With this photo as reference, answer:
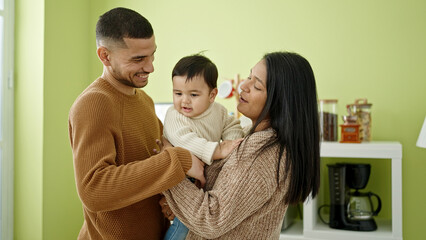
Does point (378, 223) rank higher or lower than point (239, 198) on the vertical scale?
lower

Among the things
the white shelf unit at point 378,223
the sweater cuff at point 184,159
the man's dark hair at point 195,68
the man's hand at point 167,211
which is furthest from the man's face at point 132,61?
the white shelf unit at point 378,223

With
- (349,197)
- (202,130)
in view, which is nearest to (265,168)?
(202,130)

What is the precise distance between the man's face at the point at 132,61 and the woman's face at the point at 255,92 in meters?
0.33

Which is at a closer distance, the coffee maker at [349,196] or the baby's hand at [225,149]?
the baby's hand at [225,149]

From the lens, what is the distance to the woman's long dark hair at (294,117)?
1.22 meters

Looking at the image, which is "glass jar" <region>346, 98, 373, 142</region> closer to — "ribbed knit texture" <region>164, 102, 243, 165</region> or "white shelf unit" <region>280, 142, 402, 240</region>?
"white shelf unit" <region>280, 142, 402, 240</region>

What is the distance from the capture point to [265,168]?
3.87 feet

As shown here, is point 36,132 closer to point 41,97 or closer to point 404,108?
point 41,97

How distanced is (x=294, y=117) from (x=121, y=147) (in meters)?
0.54

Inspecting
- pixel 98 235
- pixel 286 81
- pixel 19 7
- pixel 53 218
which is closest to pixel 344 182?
pixel 286 81

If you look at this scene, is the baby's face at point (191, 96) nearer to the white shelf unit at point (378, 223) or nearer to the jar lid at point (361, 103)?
the white shelf unit at point (378, 223)

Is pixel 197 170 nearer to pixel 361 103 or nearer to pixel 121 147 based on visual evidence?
pixel 121 147

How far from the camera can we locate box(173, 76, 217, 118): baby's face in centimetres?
144

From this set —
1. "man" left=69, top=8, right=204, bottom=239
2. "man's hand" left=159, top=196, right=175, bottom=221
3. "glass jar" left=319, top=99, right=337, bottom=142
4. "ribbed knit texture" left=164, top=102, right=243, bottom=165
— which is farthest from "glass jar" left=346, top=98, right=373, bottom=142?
"man's hand" left=159, top=196, right=175, bottom=221
